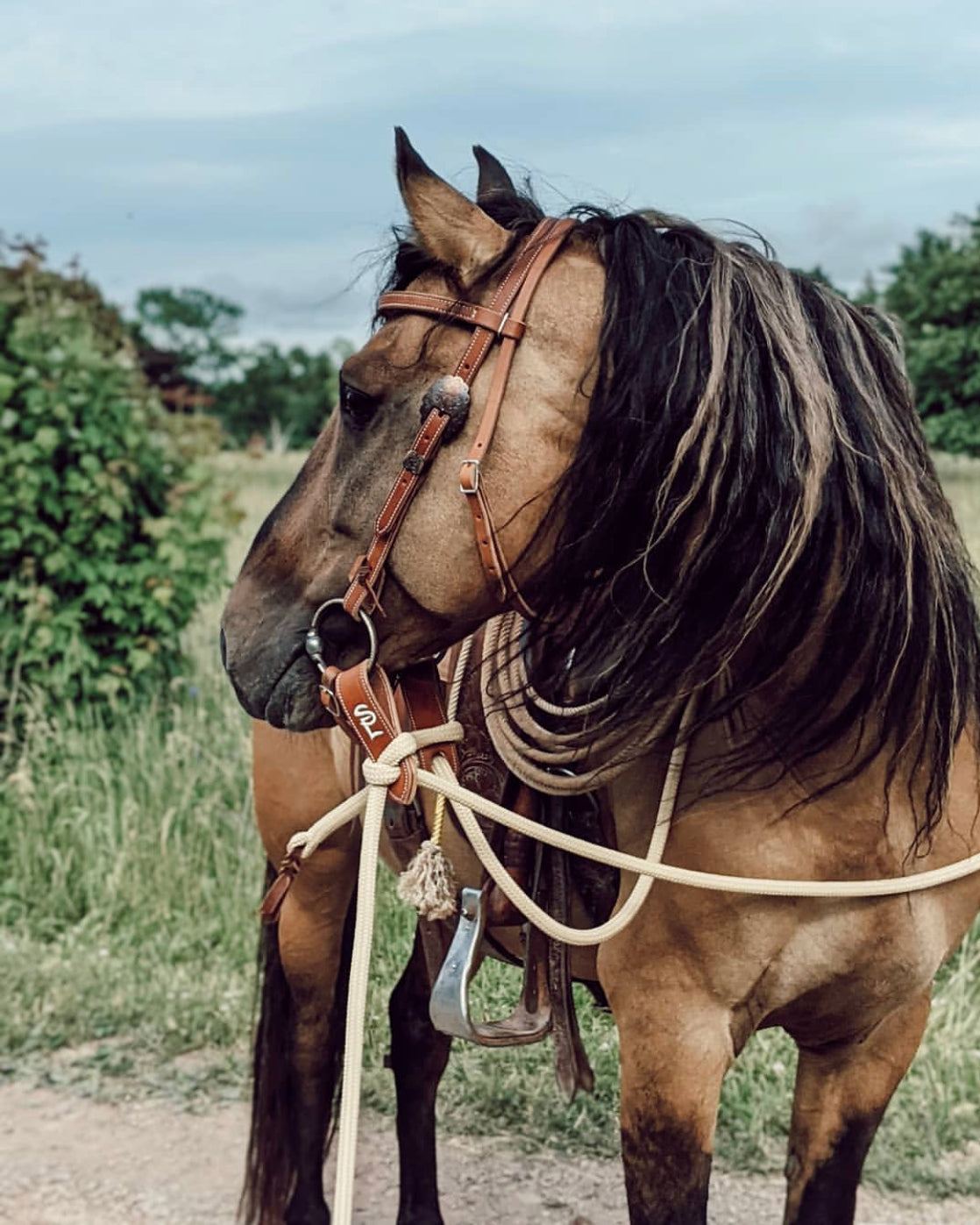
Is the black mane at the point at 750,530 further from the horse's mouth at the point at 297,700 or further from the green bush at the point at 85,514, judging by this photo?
the green bush at the point at 85,514

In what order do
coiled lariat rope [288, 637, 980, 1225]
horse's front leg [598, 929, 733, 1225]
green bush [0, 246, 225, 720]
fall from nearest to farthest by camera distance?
1. coiled lariat rope [288, 637, 980, 1225]
2. horse's front leg [598, 929, 733, 1225]
3. green bush [0, 246, 225, 720]

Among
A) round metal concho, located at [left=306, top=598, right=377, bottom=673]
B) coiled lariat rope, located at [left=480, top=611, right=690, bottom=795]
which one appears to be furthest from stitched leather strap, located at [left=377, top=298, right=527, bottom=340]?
coiled lariat rope, located at [left=480, top=611, right=690, bottom=795]

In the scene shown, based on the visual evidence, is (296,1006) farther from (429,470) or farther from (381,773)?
(429,470)

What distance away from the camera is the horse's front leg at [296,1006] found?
3031 mm

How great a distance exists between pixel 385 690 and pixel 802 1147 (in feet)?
3.48

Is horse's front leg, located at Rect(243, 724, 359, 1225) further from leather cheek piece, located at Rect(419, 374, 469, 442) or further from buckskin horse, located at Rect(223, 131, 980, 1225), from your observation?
leather cheek piece, located at Rect(419, 374, 469, 442)

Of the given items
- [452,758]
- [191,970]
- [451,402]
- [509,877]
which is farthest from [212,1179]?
[451,402]

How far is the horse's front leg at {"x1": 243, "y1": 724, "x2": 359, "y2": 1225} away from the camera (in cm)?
303

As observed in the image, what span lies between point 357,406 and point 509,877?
29.4 inches

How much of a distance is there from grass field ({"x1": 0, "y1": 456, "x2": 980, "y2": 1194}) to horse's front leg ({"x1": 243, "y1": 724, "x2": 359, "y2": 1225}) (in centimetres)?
43

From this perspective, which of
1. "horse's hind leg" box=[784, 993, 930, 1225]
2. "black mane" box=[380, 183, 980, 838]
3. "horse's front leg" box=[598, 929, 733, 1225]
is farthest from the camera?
"horse's hind leg" box=[784, 993, 930, 1225]

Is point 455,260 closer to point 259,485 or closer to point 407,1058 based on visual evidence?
point 407,1058

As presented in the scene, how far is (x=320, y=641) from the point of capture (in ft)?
6.30

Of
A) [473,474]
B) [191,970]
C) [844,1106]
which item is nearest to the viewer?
[473,474]
